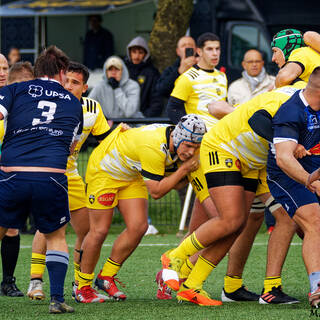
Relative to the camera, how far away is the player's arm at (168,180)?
780 centimetres

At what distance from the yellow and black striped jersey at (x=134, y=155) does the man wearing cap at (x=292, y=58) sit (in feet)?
3.46

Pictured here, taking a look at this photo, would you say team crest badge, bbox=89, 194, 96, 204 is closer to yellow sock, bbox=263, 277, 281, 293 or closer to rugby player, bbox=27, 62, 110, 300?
rugby player, bbox=27, 62, 110, 300

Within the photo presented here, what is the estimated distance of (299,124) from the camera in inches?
277

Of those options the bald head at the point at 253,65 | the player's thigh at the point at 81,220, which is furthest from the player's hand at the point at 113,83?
the player's thigh at the point at 81,220

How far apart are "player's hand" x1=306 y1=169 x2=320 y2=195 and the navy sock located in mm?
1878

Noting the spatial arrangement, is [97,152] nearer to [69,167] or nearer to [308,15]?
[69,167]

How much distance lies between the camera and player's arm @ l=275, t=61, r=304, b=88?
7.84 meters

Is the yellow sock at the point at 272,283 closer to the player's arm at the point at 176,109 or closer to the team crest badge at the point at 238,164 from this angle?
the team crest badge at the point at 238,164

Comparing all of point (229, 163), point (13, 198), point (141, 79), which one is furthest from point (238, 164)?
point (141, 79)

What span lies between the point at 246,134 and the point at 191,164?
546 mm

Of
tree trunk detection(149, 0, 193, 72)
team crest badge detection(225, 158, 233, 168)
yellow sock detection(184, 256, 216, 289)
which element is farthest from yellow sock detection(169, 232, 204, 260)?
tree trunk detection(149, 0, 193, 72)

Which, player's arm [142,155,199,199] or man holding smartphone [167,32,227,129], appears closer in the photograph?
player's arm [142,155,199,199]

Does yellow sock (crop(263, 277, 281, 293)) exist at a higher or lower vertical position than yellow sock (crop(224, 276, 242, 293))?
higher

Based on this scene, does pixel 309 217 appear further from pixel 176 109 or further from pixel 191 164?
pixel 176 109
